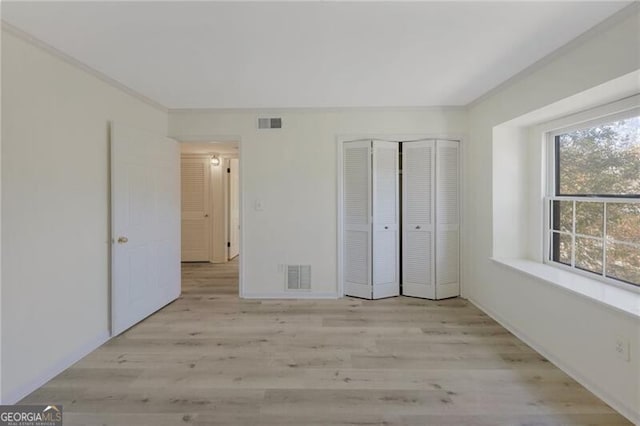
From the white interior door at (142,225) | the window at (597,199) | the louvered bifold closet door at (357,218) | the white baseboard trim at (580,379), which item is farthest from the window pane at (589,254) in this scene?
the white interior door at (142,225)

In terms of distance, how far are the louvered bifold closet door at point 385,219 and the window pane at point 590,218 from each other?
174 cm

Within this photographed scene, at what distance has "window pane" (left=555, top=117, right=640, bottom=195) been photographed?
2.10m

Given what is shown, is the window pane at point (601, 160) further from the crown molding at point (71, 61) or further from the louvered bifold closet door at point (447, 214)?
the crown molding at point (71, 61)

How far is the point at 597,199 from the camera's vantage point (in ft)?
7.66

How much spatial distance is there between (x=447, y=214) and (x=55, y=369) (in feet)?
13.1

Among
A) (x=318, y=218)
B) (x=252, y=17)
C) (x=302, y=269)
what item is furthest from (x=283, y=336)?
(x=252, y=17)

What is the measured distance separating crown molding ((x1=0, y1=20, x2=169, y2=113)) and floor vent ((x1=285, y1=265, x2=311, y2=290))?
8.34 feet

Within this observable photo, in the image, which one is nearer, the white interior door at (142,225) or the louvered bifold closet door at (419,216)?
the white interior door at (142,225)

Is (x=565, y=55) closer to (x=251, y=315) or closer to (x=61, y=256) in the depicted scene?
(x=251, y=315)

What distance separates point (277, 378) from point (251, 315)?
123cm

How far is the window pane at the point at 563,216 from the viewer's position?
104 inches

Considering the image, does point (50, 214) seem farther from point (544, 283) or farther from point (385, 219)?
point (544, 283)

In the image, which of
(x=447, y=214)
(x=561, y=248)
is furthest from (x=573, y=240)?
(x=447, y=214)

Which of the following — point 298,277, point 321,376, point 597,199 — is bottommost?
point 321,376
